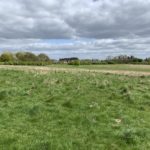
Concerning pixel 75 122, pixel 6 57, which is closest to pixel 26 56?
pixel 6 57

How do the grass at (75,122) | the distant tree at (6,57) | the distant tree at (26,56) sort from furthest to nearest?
the distant tree at (26,56)
the distant tree at (6,57)
the grass at (75,122)

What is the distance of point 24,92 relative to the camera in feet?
55.7

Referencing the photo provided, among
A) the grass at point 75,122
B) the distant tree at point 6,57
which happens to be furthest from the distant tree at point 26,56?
the grass at point 75,122

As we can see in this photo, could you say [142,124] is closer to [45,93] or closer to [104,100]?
[104,100]

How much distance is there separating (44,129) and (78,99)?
5246mm

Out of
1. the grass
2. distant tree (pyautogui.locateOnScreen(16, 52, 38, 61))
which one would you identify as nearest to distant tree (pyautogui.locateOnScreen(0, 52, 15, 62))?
distant tree (pyautogui.locateOnScreen(16, 52, 38, 61))

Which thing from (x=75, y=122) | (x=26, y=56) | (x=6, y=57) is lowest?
(x=75, y=122)

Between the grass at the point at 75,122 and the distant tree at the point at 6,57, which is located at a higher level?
the distant tree at the point at 6,57

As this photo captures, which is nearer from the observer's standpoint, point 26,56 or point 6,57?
point 6,57

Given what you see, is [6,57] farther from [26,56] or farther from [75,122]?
[75,122]

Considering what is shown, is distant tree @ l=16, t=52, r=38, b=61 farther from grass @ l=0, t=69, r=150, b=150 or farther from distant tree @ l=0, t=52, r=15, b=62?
grass @ l=0, t=69, r=150, b=150

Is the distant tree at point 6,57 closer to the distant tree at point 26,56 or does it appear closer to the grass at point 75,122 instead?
the distant tree at point 26,56

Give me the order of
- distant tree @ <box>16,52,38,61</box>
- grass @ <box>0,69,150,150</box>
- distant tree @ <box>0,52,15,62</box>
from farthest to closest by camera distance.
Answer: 1. distant tree @ <box>16,52,38,61</box>
2. distant tree @ <box>0,52,15,62</box>
3. grass @ <box>0,69,150,150</box>

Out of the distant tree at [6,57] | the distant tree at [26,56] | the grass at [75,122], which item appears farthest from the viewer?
the distant tree at [26,56]
